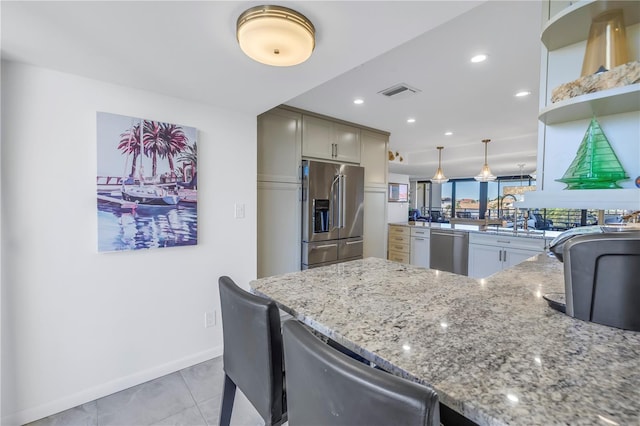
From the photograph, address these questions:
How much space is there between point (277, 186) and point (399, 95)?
1502 millimetres

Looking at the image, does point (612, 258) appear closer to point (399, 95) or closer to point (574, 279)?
point (574, 279)

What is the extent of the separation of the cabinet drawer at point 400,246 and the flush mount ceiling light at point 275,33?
13.6ft

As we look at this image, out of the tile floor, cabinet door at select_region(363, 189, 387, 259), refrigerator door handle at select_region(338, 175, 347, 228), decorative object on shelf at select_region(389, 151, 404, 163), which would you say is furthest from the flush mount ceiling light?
decorative object on shelf at select_region(389, 151, 404, 163)

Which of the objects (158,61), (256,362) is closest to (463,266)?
(256,362)

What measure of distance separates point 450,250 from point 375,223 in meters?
1.24

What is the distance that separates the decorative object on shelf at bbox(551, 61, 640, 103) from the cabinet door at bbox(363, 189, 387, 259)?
2974mm

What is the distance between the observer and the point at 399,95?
2672mm

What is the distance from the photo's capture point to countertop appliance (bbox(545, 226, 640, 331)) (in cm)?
76

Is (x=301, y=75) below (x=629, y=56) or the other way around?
the other way around

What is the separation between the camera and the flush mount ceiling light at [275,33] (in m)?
1.12

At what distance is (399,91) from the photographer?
2.58 m

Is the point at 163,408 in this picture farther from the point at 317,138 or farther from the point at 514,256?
the point at 514,256

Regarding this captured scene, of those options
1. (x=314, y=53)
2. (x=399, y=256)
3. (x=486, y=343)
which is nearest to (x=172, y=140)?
(x=314, y=53)

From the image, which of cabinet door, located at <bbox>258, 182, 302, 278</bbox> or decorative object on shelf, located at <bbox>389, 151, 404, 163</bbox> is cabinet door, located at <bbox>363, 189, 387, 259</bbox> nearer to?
cabinet door, located at <bbox>258, 182, 302, 278</bbox>
